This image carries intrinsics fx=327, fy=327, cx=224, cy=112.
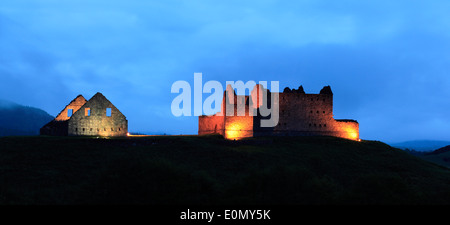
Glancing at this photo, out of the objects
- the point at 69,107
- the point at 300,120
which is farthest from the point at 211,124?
the point at 69,107

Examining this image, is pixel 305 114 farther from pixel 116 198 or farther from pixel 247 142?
pixel 116 198

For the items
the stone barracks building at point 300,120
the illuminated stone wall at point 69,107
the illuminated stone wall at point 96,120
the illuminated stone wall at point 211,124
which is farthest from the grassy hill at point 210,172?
the illuminated stone wall at point 69,107

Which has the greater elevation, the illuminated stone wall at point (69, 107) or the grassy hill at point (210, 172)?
the illuminated stone wall at point (69, 107)

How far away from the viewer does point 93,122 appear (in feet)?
142

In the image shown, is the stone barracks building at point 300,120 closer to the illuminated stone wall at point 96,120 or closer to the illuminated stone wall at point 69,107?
the illuminated stone wall at point 96,120

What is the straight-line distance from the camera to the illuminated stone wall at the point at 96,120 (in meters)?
42.5

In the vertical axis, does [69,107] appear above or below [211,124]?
above

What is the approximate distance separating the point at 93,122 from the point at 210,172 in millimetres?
22334

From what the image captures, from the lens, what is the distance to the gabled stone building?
4241 cm

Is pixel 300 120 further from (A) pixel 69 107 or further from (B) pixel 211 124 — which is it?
(A) pixel 69 107

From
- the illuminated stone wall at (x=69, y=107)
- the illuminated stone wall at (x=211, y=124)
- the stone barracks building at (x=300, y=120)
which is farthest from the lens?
the stone barracks building at (x=300, y=120)
